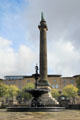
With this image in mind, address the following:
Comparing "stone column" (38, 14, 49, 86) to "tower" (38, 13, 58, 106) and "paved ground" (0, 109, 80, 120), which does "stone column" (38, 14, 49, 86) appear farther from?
"paved ground" (0, 109, 80, 120)

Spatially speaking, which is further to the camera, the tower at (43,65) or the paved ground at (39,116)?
the tower at (43,65)

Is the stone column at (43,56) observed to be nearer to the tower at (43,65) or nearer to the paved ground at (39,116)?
the tower at (43,65)

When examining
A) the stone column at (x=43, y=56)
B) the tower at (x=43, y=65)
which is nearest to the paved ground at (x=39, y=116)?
the tower at (x=43, y=65)

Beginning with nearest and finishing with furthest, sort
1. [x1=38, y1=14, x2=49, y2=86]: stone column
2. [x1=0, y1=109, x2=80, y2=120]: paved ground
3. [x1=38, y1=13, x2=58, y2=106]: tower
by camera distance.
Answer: [x1=0, y1=109, x2=80, y2=120]: paved ground
[x1=38, y1=13, x2=58, y2=106]: tower
[x1=38, y1=14, x2=49, y2=86]: stone column

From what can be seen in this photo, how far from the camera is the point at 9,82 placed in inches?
4237

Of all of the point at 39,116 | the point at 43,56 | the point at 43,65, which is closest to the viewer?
the point at 39,116

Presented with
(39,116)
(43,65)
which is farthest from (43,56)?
(39,116)

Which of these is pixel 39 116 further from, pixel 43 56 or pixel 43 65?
pixel 43 56

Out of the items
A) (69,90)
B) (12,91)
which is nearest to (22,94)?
(12,91)

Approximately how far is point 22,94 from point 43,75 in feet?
122

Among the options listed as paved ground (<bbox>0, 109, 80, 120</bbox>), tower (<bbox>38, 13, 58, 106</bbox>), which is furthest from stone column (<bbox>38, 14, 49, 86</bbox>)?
paved ground (<bbox>0, 109, 80, 120</bbox>)

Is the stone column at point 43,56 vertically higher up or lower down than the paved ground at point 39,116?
higher up

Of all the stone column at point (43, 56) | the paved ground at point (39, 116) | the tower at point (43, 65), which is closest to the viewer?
the paved ground at point (39, 116)

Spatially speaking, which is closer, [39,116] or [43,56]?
[39,116]
